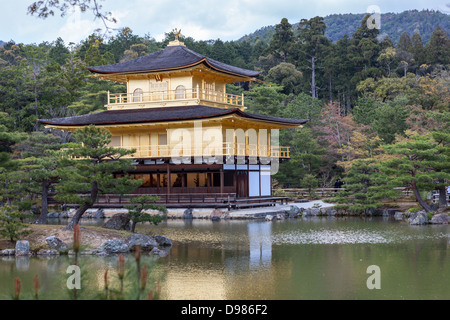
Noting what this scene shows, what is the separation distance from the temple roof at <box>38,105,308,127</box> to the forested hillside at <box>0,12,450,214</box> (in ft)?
13.4

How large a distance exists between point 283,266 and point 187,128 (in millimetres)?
18937

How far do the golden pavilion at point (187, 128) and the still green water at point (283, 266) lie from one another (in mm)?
9172

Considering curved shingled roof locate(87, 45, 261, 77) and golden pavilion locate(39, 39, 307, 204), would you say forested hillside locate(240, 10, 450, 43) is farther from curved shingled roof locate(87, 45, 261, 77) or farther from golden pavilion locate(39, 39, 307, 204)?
golden pavilion locate(39, 39, 307, 204)

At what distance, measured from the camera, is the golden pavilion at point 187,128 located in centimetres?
3105

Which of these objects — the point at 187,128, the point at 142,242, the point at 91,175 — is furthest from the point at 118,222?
the point at 187,128

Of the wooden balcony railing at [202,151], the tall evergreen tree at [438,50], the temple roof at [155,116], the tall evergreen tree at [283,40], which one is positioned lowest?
the wooden balcony railing at [202,151]

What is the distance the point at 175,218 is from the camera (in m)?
29.2

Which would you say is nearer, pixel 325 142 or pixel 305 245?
pixel 305 245

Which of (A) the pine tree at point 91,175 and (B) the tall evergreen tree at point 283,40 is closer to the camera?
(A) the pine tree at point 91,175

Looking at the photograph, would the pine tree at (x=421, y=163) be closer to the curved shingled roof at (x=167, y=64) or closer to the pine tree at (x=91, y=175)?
the curved shingled roof at (x=167, y=64)

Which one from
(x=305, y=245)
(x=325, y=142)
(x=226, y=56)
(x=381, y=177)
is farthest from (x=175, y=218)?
(x=226, y=56)

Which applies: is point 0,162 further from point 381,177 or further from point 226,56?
point 226,56

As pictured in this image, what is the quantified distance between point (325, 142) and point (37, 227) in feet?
84.5

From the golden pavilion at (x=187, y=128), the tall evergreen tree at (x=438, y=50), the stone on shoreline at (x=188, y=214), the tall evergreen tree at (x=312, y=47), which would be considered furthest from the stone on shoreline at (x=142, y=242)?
the tall evergreen tree at (x=438, y=50)
